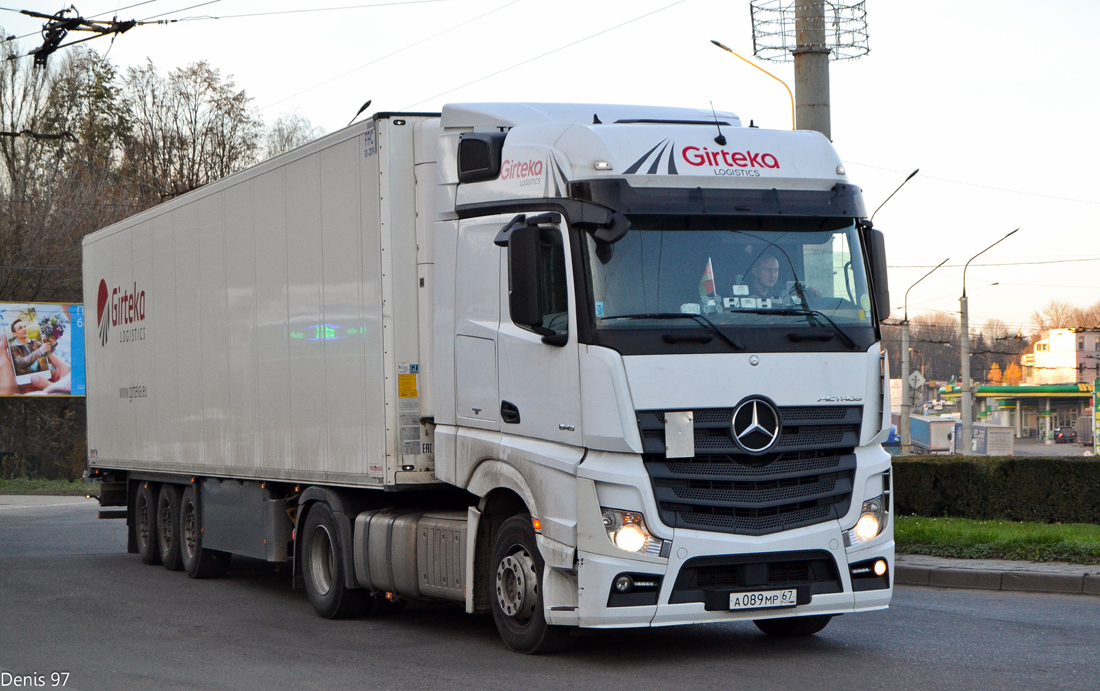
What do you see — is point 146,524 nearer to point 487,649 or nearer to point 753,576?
point 487,649

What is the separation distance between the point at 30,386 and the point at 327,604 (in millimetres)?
30254

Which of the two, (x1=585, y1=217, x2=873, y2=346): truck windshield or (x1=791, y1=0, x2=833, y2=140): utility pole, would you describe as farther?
(x1=791, y1=0, x2=833, y2=140): utility pole

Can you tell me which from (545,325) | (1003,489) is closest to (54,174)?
(1003,489)

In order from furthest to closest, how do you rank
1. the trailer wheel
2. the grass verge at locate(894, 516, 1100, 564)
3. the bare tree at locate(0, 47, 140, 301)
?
the bare tree at locate(0, 47, 140, 301)
the trailer wheel
the grass verge at locate(894, 516, 1100, 564)

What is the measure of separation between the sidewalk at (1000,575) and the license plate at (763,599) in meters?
4.62

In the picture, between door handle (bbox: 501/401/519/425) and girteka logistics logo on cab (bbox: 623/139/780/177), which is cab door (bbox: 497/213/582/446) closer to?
door handle (bbox: 501/401/519/425)

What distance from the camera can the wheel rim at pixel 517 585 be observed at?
27.3ft

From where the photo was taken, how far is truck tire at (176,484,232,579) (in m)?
13.9

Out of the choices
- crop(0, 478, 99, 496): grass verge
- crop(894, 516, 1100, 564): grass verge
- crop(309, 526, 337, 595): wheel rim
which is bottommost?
crop(0, 478, 99, 496): grass verge

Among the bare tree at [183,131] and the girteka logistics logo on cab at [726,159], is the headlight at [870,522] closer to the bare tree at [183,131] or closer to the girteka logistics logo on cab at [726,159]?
the girteka logistics logo on cab at [726,159]

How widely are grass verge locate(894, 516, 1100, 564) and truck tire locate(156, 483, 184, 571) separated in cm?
799

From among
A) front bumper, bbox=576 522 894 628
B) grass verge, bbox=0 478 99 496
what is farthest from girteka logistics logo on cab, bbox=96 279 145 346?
grass verge, bbox=0 478 99 496

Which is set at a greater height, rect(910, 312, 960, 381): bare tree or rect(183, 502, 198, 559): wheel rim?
rect(910, 312, 960, 381): bare tree

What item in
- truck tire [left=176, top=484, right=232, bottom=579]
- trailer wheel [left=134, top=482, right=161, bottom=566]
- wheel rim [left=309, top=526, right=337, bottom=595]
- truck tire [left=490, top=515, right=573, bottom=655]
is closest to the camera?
truck tire [left=490, top=515, right=573, bottom=655]
